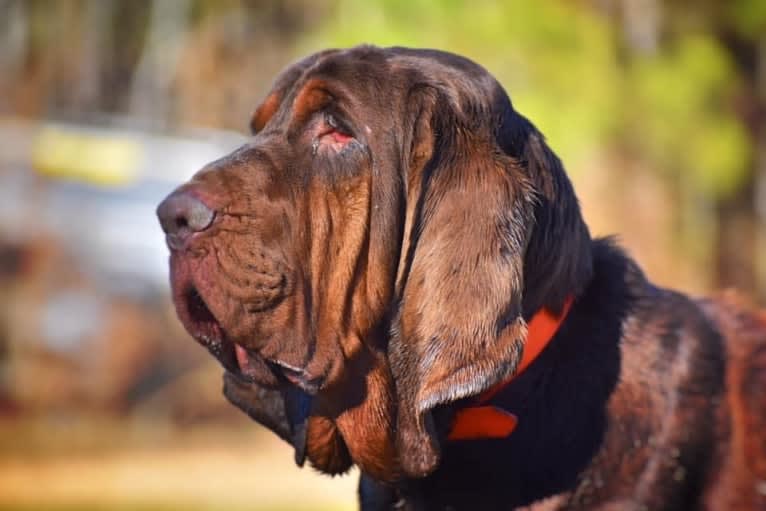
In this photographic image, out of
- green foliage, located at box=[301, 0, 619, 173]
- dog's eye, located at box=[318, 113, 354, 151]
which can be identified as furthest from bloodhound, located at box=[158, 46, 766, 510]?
green foliage, located at box=[301, 0, 619, 173]

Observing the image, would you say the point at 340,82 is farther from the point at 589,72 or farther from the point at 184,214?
the point at 589,72

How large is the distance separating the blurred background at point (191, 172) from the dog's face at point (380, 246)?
7885 mm

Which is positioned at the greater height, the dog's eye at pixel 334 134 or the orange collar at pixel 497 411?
the dog's eye at pixel 334 134

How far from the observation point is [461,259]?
10.6 feet

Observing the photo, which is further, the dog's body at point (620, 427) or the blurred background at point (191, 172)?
the blurred background at point (191, 172)

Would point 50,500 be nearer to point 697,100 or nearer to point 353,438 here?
point 353,438

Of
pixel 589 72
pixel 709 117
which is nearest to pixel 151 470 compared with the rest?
pixel 589 72

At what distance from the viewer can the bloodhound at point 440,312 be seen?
10.7ft

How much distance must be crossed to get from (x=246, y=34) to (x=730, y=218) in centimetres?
863

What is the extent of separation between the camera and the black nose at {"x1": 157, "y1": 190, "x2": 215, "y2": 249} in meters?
3.24

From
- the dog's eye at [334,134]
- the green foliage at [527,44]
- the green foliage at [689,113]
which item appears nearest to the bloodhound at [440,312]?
the dog's eye at [334,134]

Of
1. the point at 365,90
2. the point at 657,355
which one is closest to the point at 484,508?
the point at 657,355

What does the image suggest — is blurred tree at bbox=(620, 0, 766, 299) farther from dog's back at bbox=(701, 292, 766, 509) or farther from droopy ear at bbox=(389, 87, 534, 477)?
droopy ear at bbox=(389, 87, 534, 477)

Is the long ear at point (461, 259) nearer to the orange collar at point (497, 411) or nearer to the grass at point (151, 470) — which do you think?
the orange collar at point (497, 411)
